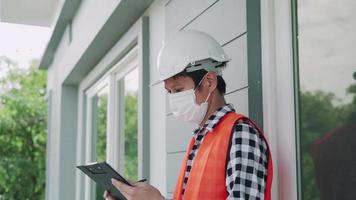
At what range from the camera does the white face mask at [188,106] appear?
1995 millimetres

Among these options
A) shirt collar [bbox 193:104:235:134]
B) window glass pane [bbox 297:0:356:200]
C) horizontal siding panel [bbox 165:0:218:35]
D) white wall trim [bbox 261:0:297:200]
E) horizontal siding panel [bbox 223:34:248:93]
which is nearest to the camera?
window glass pane [bbox 297:0:356:200]

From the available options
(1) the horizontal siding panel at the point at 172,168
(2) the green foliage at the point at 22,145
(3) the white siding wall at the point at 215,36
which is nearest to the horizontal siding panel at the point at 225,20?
(3) the white siding wall at the point at 215,36

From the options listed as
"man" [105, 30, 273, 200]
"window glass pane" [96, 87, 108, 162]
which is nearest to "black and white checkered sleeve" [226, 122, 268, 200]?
"man" [105, 30, 273, 200]

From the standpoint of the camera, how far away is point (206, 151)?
6.18 ft

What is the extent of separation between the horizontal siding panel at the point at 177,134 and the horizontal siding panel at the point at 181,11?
0.52 meters

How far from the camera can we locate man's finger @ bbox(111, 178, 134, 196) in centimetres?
198

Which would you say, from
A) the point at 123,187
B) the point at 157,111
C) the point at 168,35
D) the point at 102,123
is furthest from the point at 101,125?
the point at 123,187

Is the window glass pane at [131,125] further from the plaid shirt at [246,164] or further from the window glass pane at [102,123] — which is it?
the plaid shirt at [246,164]

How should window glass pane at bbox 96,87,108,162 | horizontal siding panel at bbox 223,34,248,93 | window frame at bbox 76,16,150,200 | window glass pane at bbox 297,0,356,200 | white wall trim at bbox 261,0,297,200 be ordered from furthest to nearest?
window glass pane at bbox 96,87,108,162 < window frame at bbox 76,16,150,200 < horizontal siding panel at bbox 223,34,248,93 < white wall trim at bbox 261,0,297,200 < window glass pane at bbox 297,0,356,200

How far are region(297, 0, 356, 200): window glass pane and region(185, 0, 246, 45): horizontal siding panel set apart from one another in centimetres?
29

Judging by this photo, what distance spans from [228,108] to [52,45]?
584cm

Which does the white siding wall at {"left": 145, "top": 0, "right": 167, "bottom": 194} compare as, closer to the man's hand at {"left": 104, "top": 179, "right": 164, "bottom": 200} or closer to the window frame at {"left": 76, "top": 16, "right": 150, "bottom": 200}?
the window frame at {"left": 76, "top": 16, "right": 150, "bottom": 200}

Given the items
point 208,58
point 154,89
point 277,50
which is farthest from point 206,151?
point 154,89

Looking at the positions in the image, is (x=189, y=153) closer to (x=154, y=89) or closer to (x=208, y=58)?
(x=208, y=58)
